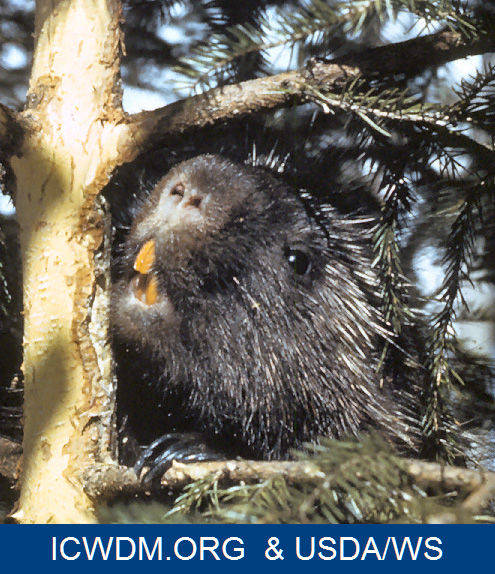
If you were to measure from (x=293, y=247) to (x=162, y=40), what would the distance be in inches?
20.1

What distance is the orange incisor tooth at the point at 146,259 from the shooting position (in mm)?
1056

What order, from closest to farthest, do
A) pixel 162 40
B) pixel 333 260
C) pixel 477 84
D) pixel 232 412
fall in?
1. pixel 477 84
2. pixel 232 412
3. pixel 333 260
4. pixel 162 40

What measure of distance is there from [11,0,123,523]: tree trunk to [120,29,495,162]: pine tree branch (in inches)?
2.6

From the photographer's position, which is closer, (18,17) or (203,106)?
(203,106)

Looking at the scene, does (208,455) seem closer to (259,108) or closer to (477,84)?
(259,108)

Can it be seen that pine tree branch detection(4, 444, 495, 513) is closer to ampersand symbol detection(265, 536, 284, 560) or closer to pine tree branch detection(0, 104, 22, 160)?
ampersand symbol detection(265, 536, 284, 560)

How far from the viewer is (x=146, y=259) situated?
1061 mm

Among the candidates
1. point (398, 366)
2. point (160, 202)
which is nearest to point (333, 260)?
point (398, 366)

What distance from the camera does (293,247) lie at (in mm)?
1118

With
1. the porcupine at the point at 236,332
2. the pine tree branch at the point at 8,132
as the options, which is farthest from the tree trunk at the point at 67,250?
the porcupine at the point at 236,332

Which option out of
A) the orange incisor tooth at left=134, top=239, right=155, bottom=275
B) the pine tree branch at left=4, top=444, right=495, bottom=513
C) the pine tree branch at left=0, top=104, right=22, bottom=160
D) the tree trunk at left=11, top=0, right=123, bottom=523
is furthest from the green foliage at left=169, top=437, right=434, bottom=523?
the pine tree branch at left=0, top=104, right=22, bottom=160

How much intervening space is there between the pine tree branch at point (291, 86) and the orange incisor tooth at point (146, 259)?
17 cm

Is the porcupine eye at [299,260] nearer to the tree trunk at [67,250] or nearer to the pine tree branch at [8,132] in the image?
the tree trunk at [67,250]

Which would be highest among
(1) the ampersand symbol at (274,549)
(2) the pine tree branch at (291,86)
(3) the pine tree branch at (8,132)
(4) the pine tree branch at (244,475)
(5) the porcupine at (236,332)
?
(2) the pine tree branch at (291,86)
